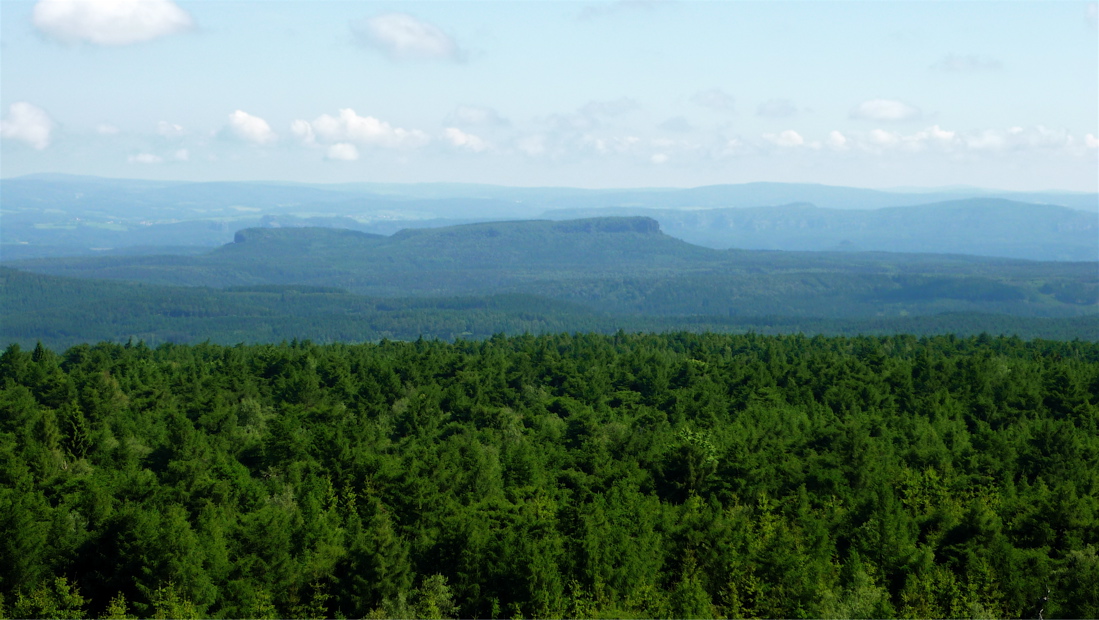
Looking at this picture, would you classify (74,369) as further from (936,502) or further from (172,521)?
(936,502)

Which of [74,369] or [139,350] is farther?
[139,350]

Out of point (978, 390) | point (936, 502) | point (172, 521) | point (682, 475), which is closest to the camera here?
point (172, 521)

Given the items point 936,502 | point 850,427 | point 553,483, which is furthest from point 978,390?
point 553,483

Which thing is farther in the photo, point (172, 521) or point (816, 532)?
point (816, 532)

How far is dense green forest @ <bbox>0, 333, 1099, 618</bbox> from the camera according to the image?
1848 inches

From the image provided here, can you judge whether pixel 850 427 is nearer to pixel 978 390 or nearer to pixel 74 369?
pixel 978 390

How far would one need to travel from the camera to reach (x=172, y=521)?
156 feet

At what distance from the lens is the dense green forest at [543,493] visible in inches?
1848

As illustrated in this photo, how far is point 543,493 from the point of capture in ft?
194

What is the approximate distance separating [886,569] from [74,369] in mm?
72057

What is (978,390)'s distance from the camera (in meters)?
92.6

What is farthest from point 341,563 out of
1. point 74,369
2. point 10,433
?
point 74,369

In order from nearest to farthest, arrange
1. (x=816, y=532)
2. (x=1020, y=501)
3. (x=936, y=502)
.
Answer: (x=816, y=532) → (x=1020, y=501) → (x=936, y=502)

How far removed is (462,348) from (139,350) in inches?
1349
